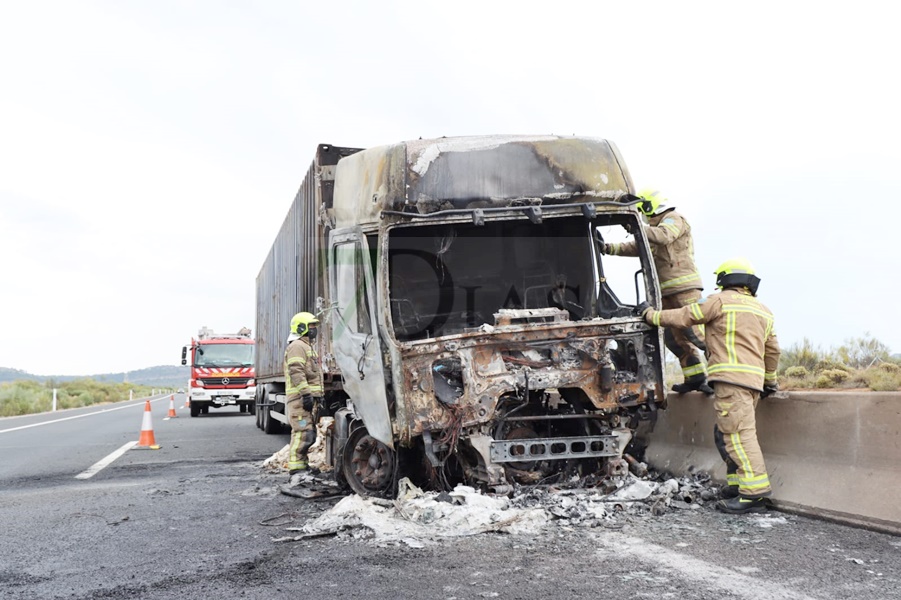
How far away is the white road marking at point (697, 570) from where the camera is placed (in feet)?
11.8

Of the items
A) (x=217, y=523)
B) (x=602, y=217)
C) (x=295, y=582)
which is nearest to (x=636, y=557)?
(x=295, y=582)

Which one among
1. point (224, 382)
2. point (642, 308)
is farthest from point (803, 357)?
point (224, 382)

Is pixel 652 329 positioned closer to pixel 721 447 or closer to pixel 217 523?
pixel 721 447

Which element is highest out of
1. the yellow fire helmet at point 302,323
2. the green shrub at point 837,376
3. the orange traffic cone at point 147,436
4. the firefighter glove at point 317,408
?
the yellow fire helmet at point 302,323

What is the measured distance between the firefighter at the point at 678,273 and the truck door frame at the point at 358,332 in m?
1.98

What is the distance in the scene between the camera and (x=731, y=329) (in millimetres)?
5559

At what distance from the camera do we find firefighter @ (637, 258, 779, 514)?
5.35 metres

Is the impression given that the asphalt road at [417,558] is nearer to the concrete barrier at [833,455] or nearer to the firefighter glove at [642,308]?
the concrete barrier at [833,455]

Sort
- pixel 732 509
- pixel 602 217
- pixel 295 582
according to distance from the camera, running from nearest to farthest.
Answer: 1. pixel 295 582
2. pixel 732 509
3. pixel 602 217

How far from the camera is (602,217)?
244 inches

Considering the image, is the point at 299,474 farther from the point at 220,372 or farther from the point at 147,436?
the point at 220,372

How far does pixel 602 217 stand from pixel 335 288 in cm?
228

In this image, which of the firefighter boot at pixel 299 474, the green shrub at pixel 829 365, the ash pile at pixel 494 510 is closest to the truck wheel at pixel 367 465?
the ash pile at pixel 494 510

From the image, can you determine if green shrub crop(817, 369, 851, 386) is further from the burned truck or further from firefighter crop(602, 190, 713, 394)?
the burned truck
